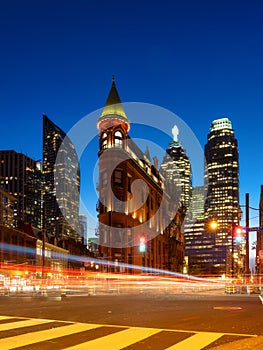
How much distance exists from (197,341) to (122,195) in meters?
72.2

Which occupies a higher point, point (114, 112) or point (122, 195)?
point (114, 112)

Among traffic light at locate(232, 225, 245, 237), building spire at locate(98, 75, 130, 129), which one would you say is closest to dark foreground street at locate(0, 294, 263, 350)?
traffic light at locate(232, 225, 245, 237)

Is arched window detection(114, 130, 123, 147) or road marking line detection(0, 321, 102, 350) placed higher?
arched window detection(114, 130, 123, 147)

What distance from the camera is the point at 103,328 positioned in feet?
35.1

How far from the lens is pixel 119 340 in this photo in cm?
889

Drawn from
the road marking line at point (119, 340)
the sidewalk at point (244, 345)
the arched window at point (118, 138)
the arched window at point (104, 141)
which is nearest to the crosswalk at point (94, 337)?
the road marking line at point (119, 340)

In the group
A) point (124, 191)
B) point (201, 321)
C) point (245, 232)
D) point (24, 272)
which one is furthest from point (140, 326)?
point (24, 272)

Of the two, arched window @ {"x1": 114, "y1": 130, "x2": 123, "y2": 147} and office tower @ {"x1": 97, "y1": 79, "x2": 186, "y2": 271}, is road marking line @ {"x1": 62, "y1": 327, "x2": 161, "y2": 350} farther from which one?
arched window @ {"x1": 114, "y1": 130, "x2": 123, "y2": 147}

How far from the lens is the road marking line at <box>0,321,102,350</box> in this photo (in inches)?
332

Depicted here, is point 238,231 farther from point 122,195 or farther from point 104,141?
point 104,141

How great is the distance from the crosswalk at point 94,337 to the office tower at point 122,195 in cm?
5895

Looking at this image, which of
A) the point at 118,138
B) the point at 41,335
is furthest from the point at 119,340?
the point at 118,138

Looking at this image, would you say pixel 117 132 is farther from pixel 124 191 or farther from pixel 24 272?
pixel 24 272

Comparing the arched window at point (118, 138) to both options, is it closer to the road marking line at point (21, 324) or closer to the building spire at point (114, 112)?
the building spire at point (114, 112)
